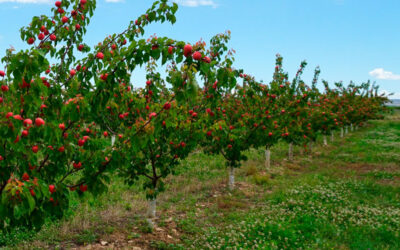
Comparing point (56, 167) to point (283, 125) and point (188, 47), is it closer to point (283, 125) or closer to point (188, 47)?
point (188, 47)

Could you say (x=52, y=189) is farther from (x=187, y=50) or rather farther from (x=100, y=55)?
(x=187, y=50)

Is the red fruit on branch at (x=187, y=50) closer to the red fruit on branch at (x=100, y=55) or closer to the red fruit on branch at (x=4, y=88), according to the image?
the red fruit on branch at (x=100, y=55)

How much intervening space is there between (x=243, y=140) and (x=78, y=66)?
6675 millimetres

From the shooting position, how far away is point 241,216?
24.3ft

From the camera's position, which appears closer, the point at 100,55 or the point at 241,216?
the point at 100,55

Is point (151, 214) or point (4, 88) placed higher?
point (4, 88)

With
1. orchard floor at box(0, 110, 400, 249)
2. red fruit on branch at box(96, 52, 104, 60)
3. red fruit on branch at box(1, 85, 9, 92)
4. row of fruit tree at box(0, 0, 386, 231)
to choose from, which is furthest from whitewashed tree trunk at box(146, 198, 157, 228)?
red fruit on branch at box(1, 85, 9, 92)

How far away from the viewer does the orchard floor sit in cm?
576

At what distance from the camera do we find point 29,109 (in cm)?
294

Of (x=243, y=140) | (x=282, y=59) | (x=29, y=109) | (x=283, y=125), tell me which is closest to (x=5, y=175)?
(x=29, y=109)

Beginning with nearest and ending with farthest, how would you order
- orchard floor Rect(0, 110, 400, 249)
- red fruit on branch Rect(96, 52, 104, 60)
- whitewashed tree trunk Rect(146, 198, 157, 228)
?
red fruit on branch Rect(96, 52, 104, 60), orchard floor Rect(0, 110, 400, 249), whitewashed tree trunk Rect(146, 198, 157, 228)

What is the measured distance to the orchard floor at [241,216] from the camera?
227 inches

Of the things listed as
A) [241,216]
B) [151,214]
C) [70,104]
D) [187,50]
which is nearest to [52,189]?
[70,104]

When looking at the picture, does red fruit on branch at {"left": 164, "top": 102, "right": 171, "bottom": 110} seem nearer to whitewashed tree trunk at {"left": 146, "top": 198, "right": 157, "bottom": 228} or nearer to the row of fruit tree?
the row of fruit tree
